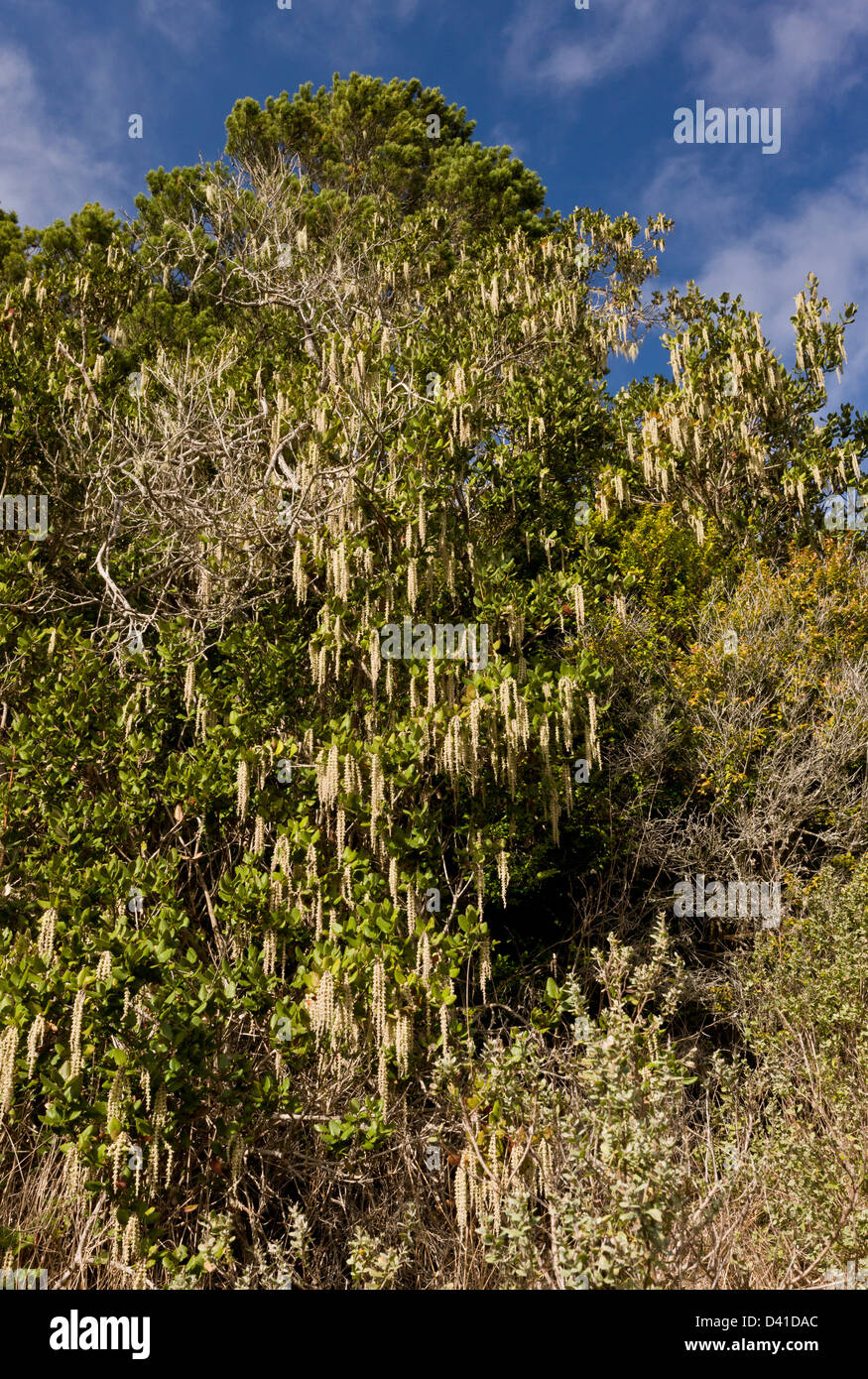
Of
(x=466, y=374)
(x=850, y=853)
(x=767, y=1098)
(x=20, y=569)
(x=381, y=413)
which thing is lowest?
(x=767, y=1098)

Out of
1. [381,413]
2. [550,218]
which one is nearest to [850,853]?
[381,413]

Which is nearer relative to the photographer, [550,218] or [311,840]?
[311,840]

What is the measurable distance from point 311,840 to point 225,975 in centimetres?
101

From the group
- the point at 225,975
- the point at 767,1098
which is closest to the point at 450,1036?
the point at 225,975

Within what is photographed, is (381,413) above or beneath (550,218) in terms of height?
beneath

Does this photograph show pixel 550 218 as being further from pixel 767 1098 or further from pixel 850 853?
pixel 767 1098

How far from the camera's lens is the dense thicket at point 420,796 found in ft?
13.5

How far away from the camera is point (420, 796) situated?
626 centimetres

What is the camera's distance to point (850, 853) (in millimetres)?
8102

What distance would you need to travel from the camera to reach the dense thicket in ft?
13.5
